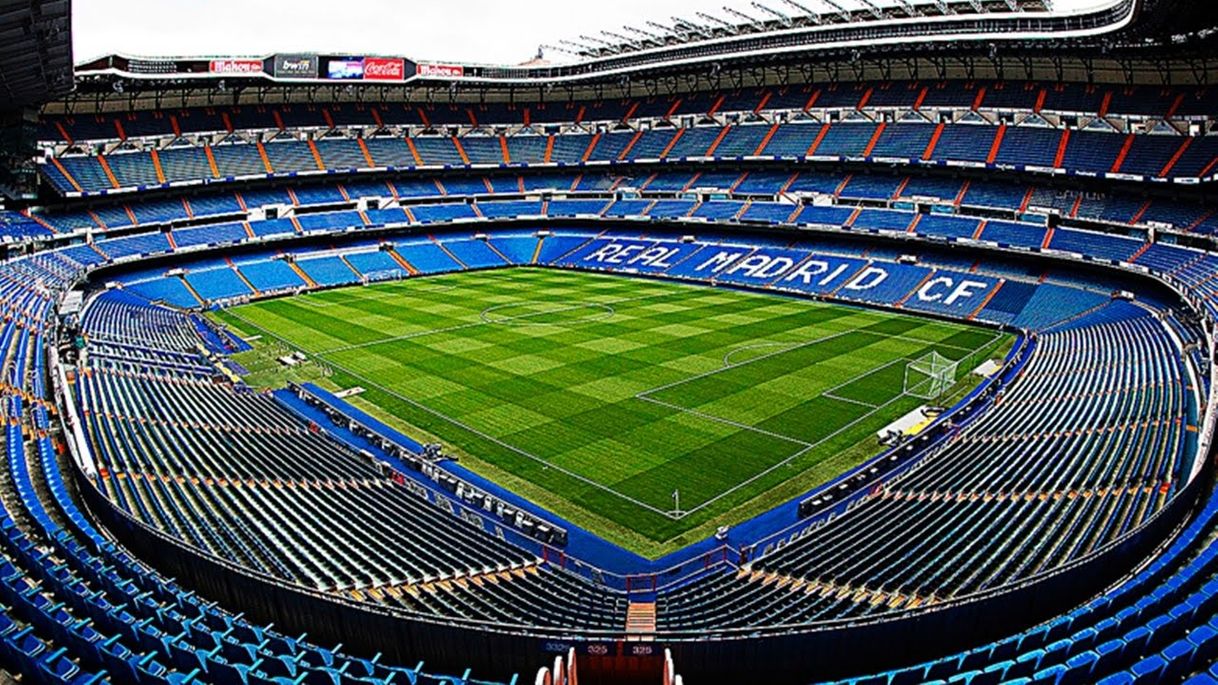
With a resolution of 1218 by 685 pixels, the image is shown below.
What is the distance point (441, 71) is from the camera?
73.5m

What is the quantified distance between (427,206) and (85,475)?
58.6 meters

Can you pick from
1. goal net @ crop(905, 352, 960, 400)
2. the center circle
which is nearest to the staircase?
goal net @ crop(905, 352, 960, 400)

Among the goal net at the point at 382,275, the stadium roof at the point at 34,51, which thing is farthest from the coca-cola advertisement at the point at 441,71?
the stadium roof at the point at 34,51

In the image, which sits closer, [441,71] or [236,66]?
[236,66]

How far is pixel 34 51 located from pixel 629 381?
78.0 ft

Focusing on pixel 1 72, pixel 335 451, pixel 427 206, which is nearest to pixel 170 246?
pixel 427 206

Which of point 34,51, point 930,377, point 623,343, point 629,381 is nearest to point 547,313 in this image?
point 623,343

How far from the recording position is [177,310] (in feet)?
167

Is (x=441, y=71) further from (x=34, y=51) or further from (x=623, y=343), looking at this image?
(x=34, y=51)

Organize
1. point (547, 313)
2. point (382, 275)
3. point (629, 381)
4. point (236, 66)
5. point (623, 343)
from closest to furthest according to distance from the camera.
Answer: point (629, 381) < point (623, 343) < point (547, 313) < point (236, 66) < point (382, 275)

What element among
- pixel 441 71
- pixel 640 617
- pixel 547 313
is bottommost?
pixel 547 313

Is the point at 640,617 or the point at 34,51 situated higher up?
the point at 34,51

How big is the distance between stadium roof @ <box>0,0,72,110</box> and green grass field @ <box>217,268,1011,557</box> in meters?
14.0

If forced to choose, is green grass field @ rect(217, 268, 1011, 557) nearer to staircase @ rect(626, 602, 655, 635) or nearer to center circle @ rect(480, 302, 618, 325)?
center circle @ rect(480, 302, 618, 325)
